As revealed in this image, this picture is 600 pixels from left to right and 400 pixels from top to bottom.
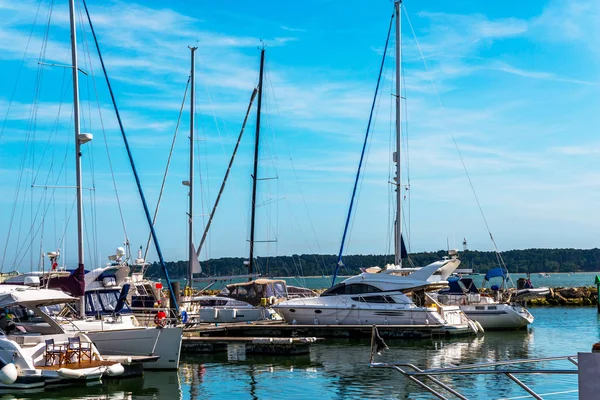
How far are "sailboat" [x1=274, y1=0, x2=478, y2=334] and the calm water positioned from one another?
4.30 ft

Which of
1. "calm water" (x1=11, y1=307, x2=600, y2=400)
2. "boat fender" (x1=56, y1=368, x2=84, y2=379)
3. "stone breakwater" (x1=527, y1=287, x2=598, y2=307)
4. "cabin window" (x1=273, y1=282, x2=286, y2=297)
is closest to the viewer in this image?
"boat fender" (x1=56, y1=368, x2=84, y2=379)

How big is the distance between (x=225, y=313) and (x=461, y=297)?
1274cm

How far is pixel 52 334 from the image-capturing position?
75.6ft

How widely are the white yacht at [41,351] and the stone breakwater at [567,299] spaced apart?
1875 inches

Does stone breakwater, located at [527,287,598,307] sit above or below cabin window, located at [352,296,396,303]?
below

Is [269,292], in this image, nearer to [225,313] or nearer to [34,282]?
[225,313]

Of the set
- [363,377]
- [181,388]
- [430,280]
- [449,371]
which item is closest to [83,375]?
[181,388]

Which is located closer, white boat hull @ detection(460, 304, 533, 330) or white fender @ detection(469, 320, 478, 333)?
white fender @ detection(469, 320, 478, 333)

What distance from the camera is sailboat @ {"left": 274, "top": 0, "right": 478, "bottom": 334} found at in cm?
3528

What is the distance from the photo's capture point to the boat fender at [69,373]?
68.4 feet

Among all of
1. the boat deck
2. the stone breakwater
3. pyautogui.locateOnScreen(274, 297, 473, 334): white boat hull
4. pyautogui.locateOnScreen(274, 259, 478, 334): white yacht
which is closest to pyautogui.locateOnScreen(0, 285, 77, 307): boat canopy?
the boat deck

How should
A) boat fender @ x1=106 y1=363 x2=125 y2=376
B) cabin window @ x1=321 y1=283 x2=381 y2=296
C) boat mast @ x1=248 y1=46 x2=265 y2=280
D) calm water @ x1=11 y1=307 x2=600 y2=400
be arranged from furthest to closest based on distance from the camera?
boat mast @ x1=248 y1=46 x2=265 y2=280 → cabin window @ x1=321 y1=283 x2=381 y2=296 → boat fender @ x1=106 y1=363 x2=125 y2=376 → calm water @ x1=11 y1=307 x2=600 y2=400

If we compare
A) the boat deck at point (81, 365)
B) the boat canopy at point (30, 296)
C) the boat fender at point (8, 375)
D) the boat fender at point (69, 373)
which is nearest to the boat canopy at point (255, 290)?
the boat canopy at point (30, 296)

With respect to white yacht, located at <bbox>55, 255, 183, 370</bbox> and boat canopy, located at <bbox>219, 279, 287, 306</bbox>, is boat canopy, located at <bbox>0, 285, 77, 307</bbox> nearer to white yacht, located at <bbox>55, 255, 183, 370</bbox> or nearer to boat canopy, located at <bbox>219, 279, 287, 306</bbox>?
white yacht, located at <bbox>55, 255, 183, 370</bbox>
